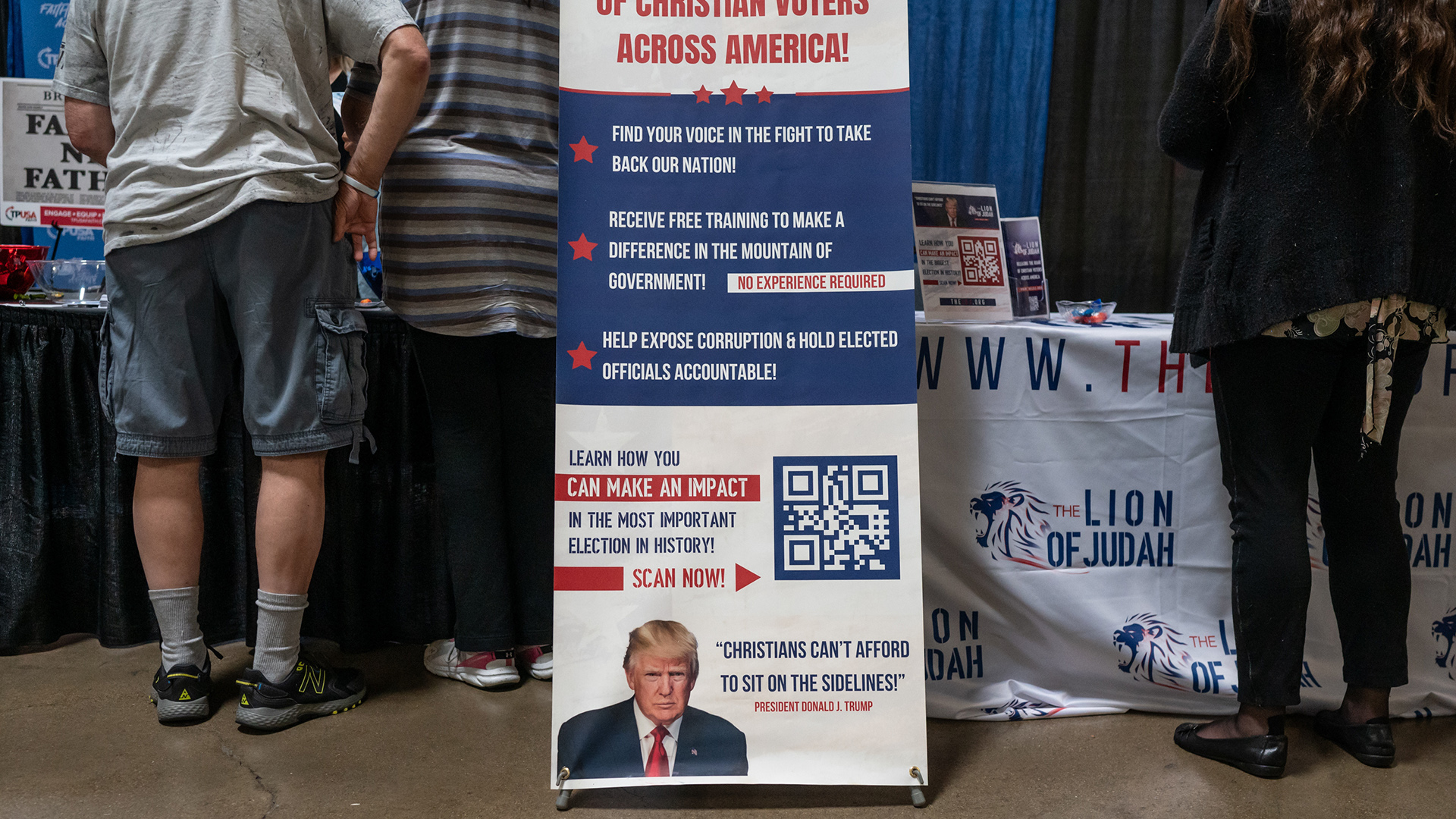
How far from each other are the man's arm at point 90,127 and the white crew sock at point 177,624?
80cm

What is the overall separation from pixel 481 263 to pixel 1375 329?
147cm

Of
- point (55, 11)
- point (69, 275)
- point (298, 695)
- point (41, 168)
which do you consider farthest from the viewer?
point (55, 11)

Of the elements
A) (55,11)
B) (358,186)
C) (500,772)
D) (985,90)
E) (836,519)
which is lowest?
(500,772)

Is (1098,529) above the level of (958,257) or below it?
below

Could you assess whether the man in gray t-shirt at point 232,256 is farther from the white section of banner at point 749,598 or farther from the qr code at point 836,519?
the qr code at point 836,519

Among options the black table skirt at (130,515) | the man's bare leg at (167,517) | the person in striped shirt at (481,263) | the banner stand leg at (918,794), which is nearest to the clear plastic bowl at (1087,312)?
the banner stand leg at (918,794)

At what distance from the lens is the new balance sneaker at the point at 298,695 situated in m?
1.70

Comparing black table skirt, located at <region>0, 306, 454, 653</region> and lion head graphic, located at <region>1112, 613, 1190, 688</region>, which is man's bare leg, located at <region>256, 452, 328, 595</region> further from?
lion head graphic, located at <region>1112, 613, 1190, 688</region>

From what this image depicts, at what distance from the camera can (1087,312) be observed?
199 centimetres

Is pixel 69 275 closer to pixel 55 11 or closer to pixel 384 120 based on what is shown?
pixel 384 120

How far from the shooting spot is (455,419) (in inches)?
72.7

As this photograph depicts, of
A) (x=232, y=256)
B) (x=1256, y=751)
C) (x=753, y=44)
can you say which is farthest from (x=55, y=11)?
(x=1256, y=751)

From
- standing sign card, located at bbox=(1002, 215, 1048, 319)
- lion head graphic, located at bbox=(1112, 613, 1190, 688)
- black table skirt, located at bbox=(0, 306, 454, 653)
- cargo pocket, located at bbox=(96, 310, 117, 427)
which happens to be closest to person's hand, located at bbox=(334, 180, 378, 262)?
black table skirt, located at bbox=(0, 306, 454, 653)

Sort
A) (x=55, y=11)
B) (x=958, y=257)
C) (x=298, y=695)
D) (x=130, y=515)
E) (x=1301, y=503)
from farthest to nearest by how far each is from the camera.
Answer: (x=55, y=11) < (x=130, y=515) < (x=958, y=257) < (x=298, y=695) < (x=1301, y=503)
